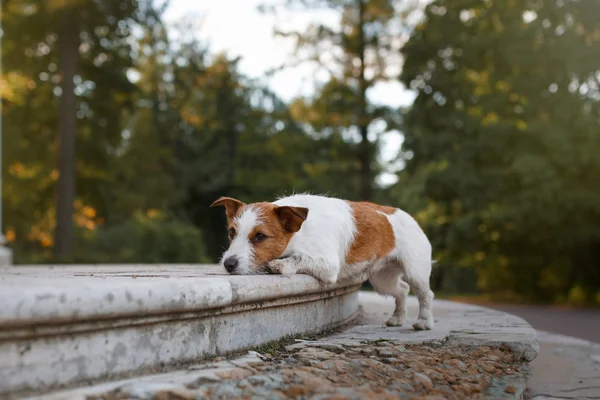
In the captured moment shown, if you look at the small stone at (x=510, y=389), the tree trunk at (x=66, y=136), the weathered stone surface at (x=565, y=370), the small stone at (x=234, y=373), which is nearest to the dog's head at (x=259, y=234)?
the small stone at (x=234, y=373)

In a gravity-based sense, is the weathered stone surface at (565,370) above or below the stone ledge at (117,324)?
below

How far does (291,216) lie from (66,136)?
682 inches

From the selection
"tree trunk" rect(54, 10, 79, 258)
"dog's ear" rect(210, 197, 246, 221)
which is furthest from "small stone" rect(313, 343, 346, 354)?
"tree trunk" rect(54, 10, 79, 258)

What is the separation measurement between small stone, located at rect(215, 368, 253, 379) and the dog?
59.2 inches

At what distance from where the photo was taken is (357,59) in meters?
25.4

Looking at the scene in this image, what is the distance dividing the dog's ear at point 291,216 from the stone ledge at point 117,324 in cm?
72

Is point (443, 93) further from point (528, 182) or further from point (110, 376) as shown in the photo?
point (110, 376)

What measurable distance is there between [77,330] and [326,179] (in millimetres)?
26290

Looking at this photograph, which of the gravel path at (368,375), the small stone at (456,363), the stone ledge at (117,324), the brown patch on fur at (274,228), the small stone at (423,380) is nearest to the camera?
the stone ledge at (117,324)

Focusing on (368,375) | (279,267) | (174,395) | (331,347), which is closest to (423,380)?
(368,375)

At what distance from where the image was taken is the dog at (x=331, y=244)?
537 cm

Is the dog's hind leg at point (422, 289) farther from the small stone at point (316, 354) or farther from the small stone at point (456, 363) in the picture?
the small stone at point (316, 354)

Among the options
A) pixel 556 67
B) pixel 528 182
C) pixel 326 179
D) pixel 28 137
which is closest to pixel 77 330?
pixel 528 182

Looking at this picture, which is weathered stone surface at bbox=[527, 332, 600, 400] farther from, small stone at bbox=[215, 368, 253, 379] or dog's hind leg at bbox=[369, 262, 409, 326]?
small stone at bbox=[215, 368, 253, 379]
